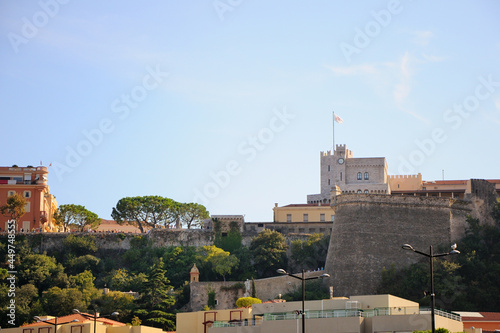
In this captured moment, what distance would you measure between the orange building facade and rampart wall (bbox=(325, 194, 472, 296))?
101 feet

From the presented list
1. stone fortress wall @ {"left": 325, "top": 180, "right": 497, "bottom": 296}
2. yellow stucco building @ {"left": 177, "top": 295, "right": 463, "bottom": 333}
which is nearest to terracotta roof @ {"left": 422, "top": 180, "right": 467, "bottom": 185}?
stone fortress wall @ {"left": 325, "top": 180, "right": 497, "bottom": 296}

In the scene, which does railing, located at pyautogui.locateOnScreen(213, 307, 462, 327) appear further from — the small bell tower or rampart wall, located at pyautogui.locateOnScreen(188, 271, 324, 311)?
the small bell tower

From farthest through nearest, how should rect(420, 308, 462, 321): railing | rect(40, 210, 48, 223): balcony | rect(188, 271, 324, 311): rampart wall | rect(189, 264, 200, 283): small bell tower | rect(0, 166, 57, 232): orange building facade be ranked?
1. rect(40, 210, 48, 223): balcony
2. rect(0, 166, 57, 232): orange building facade
3. rect(189, 264, 200, 283): small bell tower
4. rect(188, 271, 324, 311): rampart wall
5. rect(420, 308, 462, 321): railing

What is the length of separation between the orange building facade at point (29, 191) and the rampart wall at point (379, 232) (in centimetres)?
3064

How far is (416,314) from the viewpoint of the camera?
46.8 metres

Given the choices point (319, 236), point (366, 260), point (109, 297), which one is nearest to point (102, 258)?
point (109, 297)

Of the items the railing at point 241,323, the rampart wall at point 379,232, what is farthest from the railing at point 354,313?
the rampart wall at point 379,232

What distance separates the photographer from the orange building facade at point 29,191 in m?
92.4

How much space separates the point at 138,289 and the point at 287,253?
13.4m

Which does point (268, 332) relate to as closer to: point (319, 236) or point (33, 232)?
point (319, 236)

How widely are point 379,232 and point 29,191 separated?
118 ft

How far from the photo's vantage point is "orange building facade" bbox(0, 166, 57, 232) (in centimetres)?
9244

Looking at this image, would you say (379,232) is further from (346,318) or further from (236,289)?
(346,318)

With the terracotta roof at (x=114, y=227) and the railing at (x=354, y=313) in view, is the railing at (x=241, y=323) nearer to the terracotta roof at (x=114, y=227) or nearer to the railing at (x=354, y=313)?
the railing at (x=354, y=313)
